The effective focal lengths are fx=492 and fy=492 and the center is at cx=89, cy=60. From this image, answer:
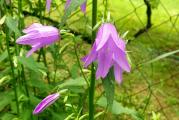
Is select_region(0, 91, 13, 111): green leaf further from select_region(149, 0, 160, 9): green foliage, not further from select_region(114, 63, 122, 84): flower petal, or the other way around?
select_region(149, 0, 160, 9): green foliage

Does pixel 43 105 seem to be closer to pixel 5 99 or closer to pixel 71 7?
pixel 71 7

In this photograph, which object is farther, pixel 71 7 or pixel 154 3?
pixel 154 3

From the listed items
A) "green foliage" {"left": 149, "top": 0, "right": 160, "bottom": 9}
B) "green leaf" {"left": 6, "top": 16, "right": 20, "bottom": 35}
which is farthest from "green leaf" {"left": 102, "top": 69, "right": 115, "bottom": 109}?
"green foliage" {"left": 149, "top": 0, "right": 160, "bottom": 9}

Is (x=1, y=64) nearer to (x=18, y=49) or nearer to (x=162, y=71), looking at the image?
(x=18, y=49)

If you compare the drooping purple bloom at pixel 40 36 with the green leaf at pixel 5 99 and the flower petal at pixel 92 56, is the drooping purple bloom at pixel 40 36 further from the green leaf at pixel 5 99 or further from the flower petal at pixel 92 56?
the green leaf at pixel 5 99

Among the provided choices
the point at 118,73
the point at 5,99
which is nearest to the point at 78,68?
the point at 5,99

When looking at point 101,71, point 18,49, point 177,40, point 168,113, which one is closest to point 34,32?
point 101,71
